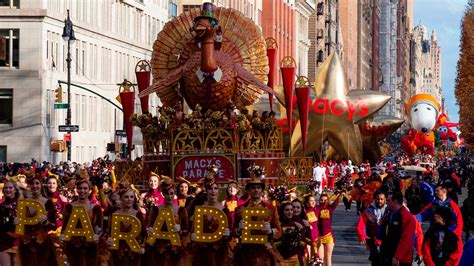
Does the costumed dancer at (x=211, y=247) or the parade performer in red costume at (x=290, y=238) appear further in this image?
the parade performer in red costume at (x=290, y=238)

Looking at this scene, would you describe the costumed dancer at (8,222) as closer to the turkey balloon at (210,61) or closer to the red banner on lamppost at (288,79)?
the turkey balloon at (210,61)

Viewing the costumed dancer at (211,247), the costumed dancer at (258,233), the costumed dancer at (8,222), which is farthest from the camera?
the costumed dancer at (8,222)

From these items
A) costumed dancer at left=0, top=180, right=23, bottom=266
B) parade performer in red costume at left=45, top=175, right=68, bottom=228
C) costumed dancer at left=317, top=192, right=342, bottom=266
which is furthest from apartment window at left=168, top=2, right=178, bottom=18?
costumed dancer at left=0, top=180, right=23, bottom=266

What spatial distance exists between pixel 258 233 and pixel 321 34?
Answer: 401 ft

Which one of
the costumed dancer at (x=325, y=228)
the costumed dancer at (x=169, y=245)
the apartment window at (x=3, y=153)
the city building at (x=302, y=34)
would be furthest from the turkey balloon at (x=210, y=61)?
the city building at (x=302, y=34)

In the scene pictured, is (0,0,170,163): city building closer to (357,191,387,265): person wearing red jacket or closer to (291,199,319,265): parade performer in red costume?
(357,191,387,265): person wearing red jacket

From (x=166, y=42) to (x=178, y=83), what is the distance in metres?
1.04

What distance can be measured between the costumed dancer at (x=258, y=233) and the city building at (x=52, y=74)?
40046mm

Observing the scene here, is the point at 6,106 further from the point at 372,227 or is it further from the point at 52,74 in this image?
the point at 372,227

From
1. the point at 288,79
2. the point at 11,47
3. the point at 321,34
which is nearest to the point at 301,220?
the point at 288,79

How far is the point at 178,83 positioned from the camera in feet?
88.3

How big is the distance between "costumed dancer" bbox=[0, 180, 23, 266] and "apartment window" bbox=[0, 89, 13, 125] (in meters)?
40.4

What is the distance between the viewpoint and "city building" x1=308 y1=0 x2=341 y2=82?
134 m

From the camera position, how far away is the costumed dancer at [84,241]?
1741cm
